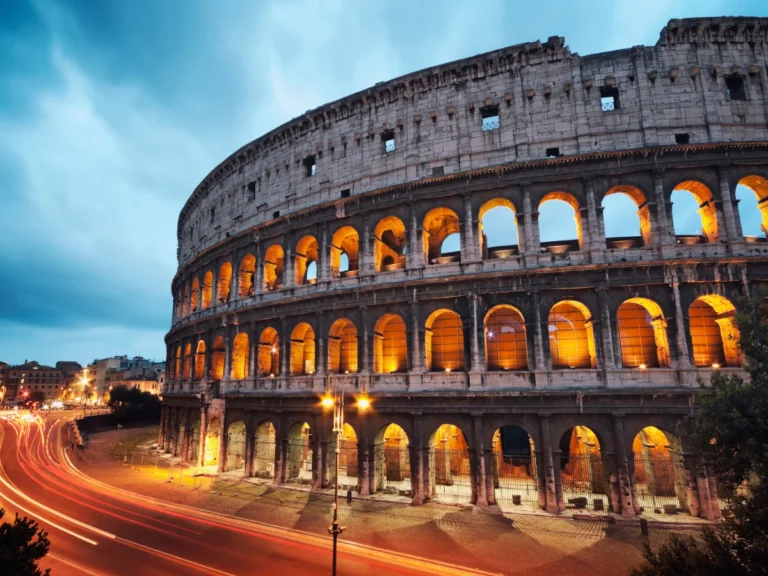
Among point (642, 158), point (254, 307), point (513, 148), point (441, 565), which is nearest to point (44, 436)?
point (254, 307)

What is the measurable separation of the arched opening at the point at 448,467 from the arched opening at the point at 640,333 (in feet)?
27.5

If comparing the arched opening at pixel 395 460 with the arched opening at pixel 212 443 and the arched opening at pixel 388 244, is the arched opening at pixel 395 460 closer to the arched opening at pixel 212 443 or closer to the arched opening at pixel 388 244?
the arched opening at pixel 388 244

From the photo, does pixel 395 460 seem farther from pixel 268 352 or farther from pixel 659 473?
pixel 659 473

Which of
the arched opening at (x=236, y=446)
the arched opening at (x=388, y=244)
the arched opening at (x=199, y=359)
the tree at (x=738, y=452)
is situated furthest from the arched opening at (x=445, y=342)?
the arched opening at (x=199, y=359)

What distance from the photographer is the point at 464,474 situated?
21797 mm

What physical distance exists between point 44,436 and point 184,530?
36274 mm

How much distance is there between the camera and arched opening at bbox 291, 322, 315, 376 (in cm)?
2428

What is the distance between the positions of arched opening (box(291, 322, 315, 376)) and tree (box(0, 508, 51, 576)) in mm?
16925

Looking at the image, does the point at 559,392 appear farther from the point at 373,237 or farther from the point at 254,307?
the point at 254,307

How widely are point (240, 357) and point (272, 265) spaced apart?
6.33 metres

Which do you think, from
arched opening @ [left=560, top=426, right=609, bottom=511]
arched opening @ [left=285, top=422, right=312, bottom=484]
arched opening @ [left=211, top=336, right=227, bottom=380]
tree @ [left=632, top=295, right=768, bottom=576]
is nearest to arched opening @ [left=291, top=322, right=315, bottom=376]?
arched opening @ [left=285, top=422, right=312, bottom=484]

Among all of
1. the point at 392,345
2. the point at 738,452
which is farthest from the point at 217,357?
the point at 738,452

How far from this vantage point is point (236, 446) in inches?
1013

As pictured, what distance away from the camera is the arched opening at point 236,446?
2544cm
